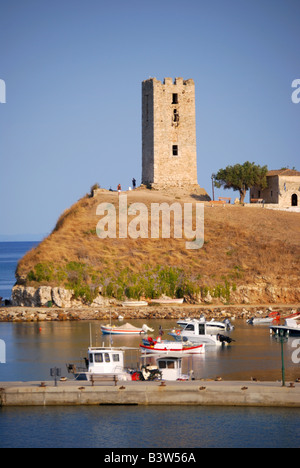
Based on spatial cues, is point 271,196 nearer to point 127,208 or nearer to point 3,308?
point 127,208

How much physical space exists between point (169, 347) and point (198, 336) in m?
5.52

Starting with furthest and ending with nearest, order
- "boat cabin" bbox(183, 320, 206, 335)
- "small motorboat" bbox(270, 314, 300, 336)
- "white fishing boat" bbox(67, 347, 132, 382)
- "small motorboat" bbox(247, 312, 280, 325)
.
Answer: "small motorboat" bbox(247, 312, 280, 325), "small motorboat" bbox(270, 314, 300, 336), "boat cabin" bbox(183, 320, 206, 335), "white fishing boat" bbox(67, 347, 132, 382)

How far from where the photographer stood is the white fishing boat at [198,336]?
57.1 metres

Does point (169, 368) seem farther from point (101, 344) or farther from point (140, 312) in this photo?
point (140, 312)

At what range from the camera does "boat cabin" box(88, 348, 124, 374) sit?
40906mm

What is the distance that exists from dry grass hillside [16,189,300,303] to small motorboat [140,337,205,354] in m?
24.4

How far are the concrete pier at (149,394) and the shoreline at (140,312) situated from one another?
3260cm

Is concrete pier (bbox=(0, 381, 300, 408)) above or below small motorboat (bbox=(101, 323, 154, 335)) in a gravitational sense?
below

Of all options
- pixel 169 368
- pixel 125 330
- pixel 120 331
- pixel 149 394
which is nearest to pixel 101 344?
pixel 120 331

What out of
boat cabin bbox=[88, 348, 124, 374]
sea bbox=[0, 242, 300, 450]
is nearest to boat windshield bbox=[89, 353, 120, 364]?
boat cabin bbox=[88, 348, 124, 374]

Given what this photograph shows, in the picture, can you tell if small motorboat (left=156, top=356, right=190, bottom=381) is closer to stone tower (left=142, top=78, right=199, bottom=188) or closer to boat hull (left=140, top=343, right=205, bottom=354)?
boat hull (left=140, top=343, right=205, bottom=354)

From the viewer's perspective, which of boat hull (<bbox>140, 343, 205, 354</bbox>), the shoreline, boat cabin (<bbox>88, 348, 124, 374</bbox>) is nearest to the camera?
boat cabin (<bbox>88, 348, 124, 374</bbox>)

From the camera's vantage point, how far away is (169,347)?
5219 centimetres
